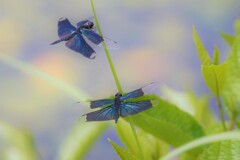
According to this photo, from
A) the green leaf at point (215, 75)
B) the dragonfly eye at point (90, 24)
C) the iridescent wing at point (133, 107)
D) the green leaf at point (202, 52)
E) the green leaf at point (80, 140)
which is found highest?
the dragonfly eye at point (90, 24)

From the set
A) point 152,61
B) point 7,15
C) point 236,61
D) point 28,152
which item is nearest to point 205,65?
point 236,61

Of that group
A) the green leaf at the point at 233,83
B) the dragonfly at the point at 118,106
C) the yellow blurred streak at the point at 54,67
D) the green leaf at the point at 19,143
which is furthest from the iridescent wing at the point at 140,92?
the yellow blurred streak at the point at 54,67

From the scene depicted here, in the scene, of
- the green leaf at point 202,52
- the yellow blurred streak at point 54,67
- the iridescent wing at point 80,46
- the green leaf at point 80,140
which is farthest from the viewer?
the yellow blurred streak at point 54,67

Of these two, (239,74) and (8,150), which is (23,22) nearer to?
(8,150)

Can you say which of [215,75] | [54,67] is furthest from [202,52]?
[54,67]

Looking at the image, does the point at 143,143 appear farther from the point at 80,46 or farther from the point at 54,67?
the point at 54,67

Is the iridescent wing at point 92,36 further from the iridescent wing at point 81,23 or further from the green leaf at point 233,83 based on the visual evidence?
the green leaf at point 233,83
